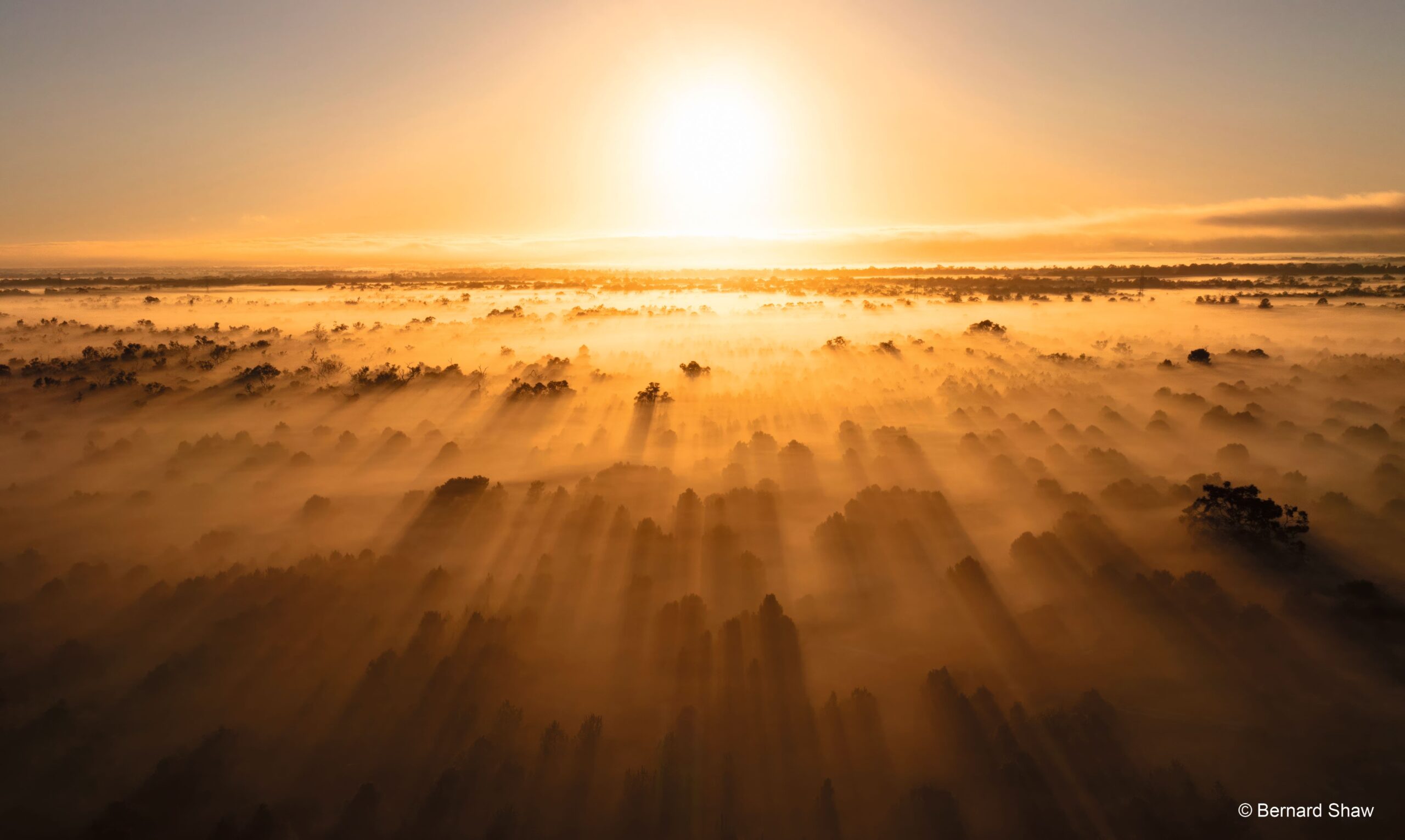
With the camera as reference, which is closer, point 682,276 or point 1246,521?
point 1246,521

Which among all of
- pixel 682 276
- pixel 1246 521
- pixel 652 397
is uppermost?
pixel 682 276

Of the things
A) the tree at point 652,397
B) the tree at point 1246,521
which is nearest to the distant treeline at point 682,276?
the tree at point 652,397

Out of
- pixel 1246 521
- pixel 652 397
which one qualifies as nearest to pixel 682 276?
pixel 652 397

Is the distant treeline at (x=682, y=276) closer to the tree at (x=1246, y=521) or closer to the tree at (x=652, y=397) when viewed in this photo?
the tree at (x=652, y=397)

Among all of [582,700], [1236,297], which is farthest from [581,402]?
[1236,297]

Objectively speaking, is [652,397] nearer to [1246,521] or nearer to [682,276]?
[1246,521]

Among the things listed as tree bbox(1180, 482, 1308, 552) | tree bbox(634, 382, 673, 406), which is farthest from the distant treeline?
tree bbox(1180, 482, 1308, 552)

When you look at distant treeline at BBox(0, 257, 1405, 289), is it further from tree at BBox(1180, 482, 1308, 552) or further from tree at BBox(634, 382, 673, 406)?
tree at BBox(1180, 482, 1308, 552)

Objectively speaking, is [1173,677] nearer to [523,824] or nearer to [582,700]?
[582,700]

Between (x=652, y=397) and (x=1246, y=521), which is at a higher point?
(x=652, y=397)
